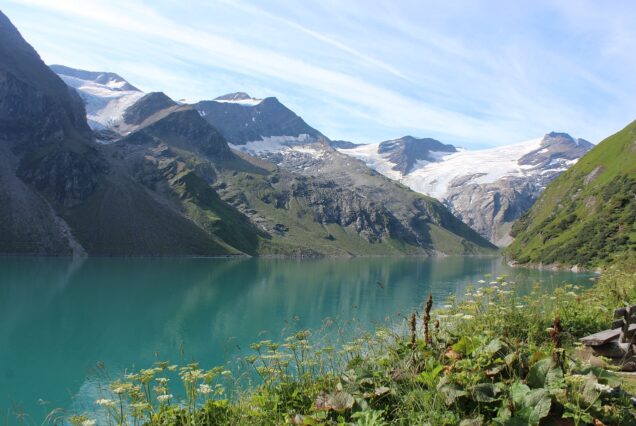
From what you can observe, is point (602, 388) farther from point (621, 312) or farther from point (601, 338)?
point (621, 312)

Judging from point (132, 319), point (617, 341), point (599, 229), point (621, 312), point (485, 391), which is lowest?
point (132, 319)

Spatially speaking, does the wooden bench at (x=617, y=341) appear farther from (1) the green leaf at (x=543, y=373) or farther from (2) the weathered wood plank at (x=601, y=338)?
(1) the green leaf at (x=543, y=373)

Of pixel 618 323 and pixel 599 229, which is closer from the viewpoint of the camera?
pixel 618 323

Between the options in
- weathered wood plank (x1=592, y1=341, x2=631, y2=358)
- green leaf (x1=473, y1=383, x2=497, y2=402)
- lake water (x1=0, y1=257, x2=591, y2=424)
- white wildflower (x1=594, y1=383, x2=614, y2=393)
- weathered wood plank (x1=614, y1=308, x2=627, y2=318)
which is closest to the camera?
white wildflower (x1=594, y1=383, x2=614, y2=393)

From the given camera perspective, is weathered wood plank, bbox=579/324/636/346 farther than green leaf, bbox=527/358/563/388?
Yes

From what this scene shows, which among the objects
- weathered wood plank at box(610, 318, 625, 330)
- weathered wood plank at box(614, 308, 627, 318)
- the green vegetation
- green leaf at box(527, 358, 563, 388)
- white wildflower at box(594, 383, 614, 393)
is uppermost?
weathered wood plank at box(614, 308, 627, 318)

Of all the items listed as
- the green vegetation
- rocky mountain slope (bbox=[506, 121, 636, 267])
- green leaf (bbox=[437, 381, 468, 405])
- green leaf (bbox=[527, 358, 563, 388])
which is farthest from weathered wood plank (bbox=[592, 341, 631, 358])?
rocky mountain slope (bbox=[506, 121, 636, 267])

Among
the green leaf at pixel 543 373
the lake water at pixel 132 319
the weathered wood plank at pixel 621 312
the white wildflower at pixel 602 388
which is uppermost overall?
the weathered wood plank at pixel 621 312

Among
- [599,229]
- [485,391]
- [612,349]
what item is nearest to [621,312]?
[612,349]

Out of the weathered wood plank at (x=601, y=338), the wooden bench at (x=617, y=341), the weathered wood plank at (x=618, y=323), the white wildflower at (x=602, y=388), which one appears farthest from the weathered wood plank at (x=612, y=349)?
the white wildflower at (x=602, y=388)

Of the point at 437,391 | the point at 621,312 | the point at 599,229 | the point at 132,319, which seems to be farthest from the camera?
the point at 599,229

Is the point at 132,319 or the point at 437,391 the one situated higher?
the point at 437,391

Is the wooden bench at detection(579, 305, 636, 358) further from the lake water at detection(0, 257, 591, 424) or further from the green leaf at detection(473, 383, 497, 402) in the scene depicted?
the lake water at detection(0, 257, 591, 424)

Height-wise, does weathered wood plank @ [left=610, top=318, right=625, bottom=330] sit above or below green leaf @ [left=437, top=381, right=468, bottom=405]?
above
